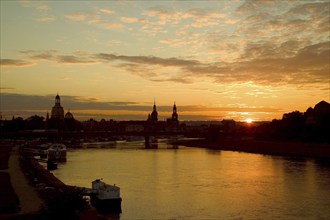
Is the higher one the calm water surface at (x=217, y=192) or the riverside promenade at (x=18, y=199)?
the riverside promenade at (x=18, y=199)

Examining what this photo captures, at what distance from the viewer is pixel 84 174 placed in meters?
46.8

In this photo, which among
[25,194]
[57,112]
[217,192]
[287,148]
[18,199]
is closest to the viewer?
[18,199]

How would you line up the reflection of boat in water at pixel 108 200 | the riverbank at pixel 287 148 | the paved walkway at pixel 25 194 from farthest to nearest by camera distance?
the riverbank at pixel 287 148, the reflection of boat in water at pixel 108 200, the paved walkway at pixel 25 194

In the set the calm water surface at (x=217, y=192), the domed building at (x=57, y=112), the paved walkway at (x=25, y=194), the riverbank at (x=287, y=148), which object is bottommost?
the calm water surface at (x=217, y=192)

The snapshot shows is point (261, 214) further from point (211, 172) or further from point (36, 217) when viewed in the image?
point (211, 172)

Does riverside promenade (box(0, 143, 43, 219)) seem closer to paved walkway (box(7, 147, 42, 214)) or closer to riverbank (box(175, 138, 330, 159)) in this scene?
paved walkway (box(7, 147, 42, 214))

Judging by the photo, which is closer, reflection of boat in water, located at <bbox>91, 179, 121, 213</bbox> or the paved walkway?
the paved walkway

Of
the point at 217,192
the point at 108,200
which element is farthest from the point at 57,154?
the point at 108,200

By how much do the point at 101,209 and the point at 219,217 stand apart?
24.0ft

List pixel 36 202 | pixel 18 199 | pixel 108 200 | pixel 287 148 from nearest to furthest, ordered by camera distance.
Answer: pixel 36 202, pixel 18 199, pixel 108 200, pixel 287 148

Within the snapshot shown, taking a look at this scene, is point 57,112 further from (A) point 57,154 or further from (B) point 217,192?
(B) point 217,192

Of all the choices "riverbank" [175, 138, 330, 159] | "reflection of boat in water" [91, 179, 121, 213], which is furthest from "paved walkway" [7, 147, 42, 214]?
"riverbank" [175, 138, 330, 159]

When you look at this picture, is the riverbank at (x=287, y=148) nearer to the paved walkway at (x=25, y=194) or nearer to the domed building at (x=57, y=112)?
the paved walkway at (x=25, y=194)

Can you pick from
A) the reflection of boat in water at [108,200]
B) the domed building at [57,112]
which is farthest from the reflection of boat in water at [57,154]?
the domed building at [57,112]
